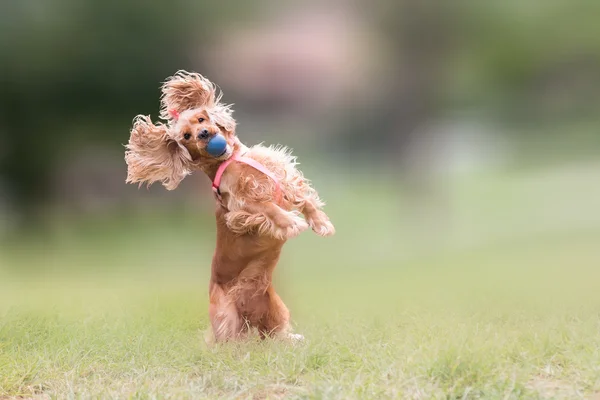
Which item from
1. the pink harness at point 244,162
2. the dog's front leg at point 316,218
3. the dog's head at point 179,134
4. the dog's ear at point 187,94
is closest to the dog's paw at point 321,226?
the dog's front leg at point 316,218

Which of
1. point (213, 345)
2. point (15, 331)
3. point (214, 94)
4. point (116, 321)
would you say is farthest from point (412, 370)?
point (15, 331)

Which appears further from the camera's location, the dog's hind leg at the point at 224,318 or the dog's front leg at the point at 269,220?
the dog's hind leg at the point at 224,318

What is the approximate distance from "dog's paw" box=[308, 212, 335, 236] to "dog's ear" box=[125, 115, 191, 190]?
34 centimetres

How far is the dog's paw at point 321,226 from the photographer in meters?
1.85

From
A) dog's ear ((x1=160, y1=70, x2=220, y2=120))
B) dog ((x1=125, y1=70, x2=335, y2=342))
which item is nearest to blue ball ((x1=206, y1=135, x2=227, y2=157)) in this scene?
dog ((x1=125, y1=70, x2=335, y2=342))

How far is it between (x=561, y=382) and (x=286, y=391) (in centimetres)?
59

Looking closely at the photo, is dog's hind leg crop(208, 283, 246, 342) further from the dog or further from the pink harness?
the pink harness

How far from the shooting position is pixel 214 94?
6.06 ft

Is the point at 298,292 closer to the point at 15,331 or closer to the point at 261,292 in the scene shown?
the point at 261,292

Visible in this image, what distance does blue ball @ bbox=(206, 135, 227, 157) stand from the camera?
5.68 feet

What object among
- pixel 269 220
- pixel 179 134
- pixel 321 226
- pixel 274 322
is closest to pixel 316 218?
pixel 321 226

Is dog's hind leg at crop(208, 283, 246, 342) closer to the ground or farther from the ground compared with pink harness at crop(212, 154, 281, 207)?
closer to the ground

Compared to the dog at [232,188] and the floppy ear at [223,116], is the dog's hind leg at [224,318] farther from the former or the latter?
the floppy ear at [223,116]

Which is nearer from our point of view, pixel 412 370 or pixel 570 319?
pixel 412 370
